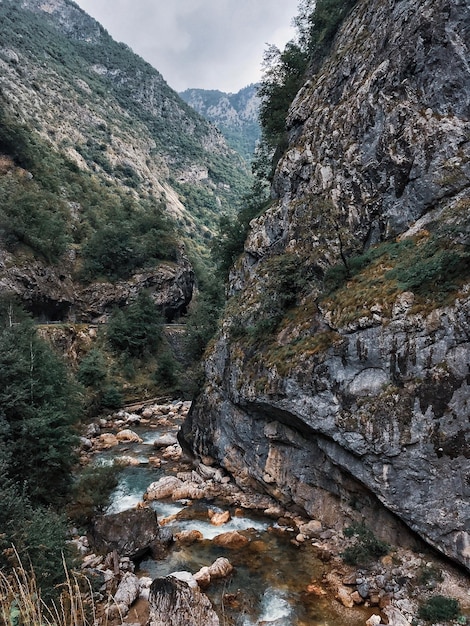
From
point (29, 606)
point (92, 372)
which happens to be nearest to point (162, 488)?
point (29, 606)

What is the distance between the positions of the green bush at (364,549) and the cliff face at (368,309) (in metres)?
0.48

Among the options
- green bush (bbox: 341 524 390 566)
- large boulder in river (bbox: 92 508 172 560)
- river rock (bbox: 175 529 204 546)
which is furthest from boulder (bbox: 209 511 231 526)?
green bush (bbox: 341 524 390 566)

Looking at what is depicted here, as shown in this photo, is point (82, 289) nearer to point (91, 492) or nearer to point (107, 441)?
point (107, 441)

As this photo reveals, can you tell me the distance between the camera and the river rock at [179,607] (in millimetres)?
7598

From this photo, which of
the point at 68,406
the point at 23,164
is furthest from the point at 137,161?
the point at 68,406

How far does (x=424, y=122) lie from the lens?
14.6 metres

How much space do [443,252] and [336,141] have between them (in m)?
9.70

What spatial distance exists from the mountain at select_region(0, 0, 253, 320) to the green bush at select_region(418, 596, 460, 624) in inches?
1331

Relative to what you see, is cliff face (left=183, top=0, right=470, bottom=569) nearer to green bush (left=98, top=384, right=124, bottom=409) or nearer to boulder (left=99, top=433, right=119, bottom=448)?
boulder (left=99, top=433, right=119, bottom=448)

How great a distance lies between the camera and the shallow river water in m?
9.39

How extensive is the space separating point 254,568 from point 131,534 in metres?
3.99

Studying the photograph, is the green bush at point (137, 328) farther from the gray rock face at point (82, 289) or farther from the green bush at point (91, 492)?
the green bush at point (91, 492)

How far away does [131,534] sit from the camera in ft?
40.4

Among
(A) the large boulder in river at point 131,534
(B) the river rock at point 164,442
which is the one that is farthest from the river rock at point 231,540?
(B) the river rock at point 164,442
